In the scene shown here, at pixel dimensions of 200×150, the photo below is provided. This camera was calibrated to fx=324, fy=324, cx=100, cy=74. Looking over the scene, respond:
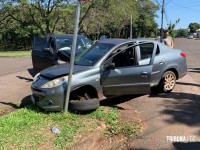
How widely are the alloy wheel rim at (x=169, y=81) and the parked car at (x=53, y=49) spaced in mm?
3170

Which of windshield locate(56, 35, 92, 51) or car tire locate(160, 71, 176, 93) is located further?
windshield locate(56, 35, 92, 51)

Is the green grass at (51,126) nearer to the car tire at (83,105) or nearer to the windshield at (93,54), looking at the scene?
the car tire at (83,105)

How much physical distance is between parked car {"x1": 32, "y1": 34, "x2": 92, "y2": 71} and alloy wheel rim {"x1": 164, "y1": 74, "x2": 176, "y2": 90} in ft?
10.4

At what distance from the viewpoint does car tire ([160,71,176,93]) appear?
27.3ft

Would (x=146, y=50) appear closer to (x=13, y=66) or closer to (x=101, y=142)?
(x=101, y=142)

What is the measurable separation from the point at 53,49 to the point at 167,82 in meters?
4.18

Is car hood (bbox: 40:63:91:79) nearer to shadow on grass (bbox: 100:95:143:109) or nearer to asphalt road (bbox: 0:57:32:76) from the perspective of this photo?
shadow on grass (bbox: 100:95:143:109)

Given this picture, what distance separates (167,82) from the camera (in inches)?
332

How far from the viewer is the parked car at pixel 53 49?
10320 millimetres

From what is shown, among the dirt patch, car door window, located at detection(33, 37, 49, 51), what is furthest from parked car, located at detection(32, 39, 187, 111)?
car door window, located at detection(33, 37, 49, 51)

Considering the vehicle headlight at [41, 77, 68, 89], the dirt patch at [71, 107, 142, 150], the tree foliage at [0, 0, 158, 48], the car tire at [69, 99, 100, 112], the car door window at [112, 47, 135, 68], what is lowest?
the dirt patch at [71, 107, 142, 150]

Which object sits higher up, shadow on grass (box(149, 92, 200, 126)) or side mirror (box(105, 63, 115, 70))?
side mirror (box(105, 63, 115, 70))

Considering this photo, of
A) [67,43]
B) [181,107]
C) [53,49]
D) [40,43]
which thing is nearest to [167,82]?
[181,107]

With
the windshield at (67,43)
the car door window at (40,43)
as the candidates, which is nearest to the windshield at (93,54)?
the windshield at (67,43)
